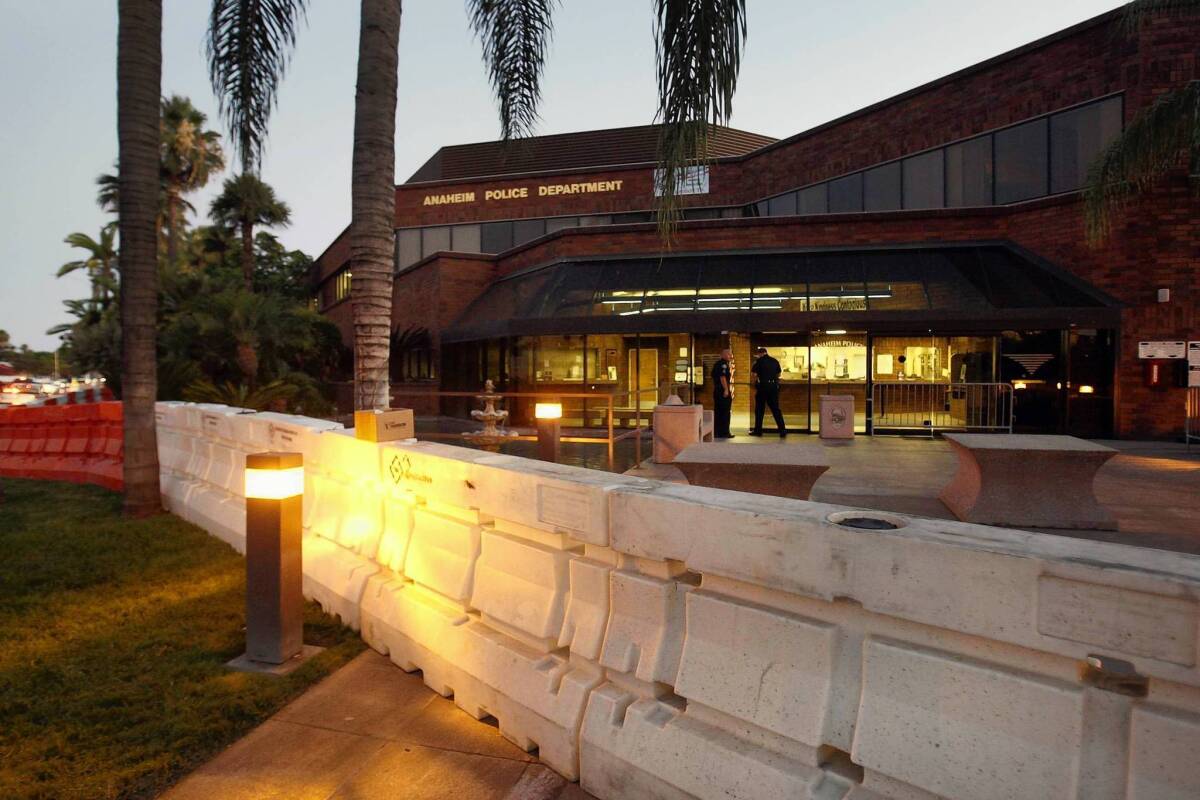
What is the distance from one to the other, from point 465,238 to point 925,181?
16768mm

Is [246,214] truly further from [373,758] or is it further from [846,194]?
[373,758]

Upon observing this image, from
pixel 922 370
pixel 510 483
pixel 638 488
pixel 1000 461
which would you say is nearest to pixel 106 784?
pixel 510 483

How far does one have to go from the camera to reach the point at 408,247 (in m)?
28.8

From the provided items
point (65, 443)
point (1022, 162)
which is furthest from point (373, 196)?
point (1022, 162)

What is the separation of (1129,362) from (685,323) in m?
9.61

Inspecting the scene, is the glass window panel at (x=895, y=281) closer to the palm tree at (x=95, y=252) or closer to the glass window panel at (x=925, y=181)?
the glass window panel at (x=925, y=181)

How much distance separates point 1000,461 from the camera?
7.02 meters

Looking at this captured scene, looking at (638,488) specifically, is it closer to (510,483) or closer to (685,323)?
(510,483)

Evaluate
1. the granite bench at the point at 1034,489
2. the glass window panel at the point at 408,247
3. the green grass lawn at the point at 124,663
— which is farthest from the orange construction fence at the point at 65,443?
the glass window panel at the point at 408,247

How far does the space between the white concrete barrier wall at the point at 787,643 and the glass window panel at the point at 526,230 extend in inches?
936

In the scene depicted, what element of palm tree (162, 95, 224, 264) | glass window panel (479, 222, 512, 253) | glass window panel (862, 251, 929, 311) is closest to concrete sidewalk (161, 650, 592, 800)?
glass window panel (862, 251, 929, 311)

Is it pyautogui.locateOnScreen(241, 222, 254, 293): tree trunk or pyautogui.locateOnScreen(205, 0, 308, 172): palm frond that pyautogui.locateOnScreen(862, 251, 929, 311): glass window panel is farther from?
pyautogui.locateOnScreen(241, 222, 254, 293): tree trunk

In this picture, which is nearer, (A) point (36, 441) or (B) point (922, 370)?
(A) point (36, 441)

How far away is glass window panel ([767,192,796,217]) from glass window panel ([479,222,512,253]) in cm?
994
